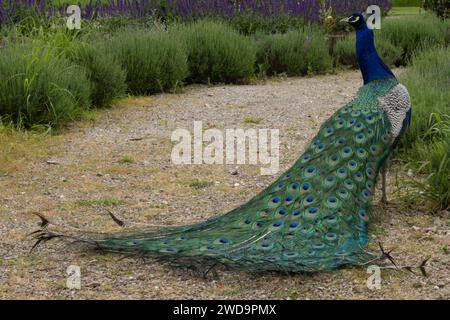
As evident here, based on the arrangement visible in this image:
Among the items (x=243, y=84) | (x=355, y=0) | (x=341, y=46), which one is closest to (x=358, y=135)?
(x=243, y=84)

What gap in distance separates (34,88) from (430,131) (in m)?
3.48

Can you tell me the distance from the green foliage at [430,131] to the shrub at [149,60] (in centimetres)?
270

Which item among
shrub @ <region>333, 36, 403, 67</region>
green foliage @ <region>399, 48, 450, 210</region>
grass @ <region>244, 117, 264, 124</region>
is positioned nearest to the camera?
green foliage @ <region>399, 48, 450, 210</region>

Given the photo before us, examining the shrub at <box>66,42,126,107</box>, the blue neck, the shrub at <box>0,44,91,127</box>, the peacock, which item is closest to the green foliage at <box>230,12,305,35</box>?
the shrub at <box>66,42,126,107</box>

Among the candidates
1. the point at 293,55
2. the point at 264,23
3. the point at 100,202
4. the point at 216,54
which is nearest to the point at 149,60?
the point at 216,54

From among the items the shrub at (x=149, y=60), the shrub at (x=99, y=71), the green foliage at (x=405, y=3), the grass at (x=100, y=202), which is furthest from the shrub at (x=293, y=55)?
the green foliage at (x=405, y=3)

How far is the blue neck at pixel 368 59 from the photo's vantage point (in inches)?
200

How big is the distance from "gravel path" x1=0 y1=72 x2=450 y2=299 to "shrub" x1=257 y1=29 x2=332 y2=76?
118 cm

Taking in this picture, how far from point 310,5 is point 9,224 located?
8.93m

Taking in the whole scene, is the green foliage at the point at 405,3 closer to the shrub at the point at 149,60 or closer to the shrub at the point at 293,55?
the shrub at the point at 293,55

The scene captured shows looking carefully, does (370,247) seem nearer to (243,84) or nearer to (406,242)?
(406,242)

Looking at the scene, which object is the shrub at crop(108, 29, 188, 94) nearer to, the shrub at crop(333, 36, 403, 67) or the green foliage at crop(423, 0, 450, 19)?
the shrub at crop(333, 36, 403, 67)

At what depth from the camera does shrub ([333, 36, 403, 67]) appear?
430 inches

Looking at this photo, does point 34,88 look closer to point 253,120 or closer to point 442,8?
point 253,120
